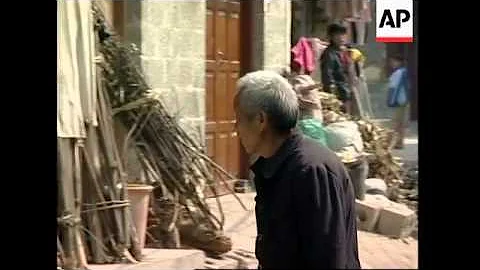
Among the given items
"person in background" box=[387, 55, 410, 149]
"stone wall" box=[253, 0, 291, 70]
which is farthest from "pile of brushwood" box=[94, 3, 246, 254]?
"person in background" box=[387, 55, 410, 149]

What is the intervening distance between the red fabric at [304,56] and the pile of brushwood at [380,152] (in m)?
0.14

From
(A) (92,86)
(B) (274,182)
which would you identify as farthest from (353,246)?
(A) (92,86)

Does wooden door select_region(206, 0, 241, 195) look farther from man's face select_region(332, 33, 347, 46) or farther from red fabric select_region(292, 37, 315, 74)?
man's face select_region(332, 33, 347, 46)

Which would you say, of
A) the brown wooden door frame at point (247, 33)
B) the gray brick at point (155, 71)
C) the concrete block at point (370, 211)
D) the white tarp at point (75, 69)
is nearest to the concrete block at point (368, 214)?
the concrete block at point (370, 211)

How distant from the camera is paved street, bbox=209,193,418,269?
4.30 metres

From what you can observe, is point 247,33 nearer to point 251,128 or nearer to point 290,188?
point 251,128

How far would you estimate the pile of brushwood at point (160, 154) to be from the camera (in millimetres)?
5086

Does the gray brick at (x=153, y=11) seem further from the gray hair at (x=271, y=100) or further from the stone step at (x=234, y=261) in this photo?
the gray hair at (x=271, y=100)

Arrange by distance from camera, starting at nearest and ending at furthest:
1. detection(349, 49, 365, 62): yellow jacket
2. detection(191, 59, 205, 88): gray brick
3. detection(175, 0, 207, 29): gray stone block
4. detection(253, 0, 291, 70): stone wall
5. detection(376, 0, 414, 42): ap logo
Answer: detection(376, 0, 414, 42): ap logo → detection(349, 49, 365, 62): yellow jacket → detection(253, 0, 291, 70): stone wall → detection(175, 0, 207, 29): gray stone block → detection(191, 59, 205, 88): gray brick

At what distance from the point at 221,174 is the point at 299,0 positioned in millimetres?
988

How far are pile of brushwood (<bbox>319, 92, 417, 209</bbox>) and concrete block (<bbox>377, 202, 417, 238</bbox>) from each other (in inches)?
1.9

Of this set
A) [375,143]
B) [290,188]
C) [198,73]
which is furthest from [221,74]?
[290,188]

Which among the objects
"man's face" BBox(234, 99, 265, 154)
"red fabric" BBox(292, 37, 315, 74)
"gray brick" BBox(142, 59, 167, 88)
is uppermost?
"red fabric" BBox(292, 37, 315, 74)
